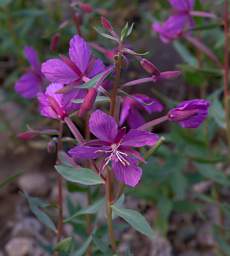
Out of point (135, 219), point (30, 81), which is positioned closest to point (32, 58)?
point (30, 81)

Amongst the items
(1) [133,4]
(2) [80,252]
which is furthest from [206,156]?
(1) [133,4]

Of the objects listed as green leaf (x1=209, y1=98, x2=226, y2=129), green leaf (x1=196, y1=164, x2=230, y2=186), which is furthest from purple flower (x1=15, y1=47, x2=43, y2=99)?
green leaf (x1=196, y1=164, x2=230, y2=186)

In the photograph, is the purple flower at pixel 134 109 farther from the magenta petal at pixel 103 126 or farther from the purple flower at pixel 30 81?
the purple flower at pixel 30 81

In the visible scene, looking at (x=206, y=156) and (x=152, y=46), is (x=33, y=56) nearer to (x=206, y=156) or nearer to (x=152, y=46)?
(x=206, y=156)

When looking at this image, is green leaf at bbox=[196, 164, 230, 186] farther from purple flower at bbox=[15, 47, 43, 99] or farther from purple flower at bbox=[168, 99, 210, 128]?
purple flower at bbox=[168, 99, 210, 128]

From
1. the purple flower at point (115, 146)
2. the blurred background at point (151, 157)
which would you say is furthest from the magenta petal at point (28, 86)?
the purple flower at point (115, 146)
